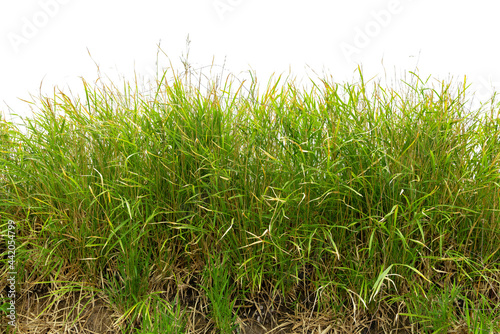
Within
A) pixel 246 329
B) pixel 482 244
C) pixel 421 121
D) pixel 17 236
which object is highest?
pixel 421 121

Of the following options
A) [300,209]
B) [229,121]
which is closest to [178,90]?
[229,121]

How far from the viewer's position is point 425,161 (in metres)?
2.36

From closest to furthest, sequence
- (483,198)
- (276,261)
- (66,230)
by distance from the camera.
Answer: (276,261), (483,198), (66,230)

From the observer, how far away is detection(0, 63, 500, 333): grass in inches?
88.7

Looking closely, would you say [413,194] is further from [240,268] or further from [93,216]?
[93,216]

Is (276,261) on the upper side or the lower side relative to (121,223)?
lower

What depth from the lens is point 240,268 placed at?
2.24 metres

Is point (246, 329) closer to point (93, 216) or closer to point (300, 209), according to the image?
point (300, 209)

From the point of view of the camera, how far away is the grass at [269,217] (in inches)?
88.7

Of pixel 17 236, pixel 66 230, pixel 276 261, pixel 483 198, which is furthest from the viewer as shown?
pixel 17 236

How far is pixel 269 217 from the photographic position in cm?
224

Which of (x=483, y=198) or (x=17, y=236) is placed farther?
(x=17, y=236)

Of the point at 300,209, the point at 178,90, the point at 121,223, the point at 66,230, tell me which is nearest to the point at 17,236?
the point at 66,230

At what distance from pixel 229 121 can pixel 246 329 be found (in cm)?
123
